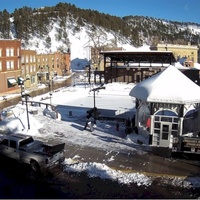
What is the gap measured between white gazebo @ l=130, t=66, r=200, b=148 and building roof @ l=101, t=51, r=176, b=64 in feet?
118

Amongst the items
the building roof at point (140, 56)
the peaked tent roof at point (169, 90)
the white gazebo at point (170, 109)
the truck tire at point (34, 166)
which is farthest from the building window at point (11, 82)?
the truck tire at point (34, 166)

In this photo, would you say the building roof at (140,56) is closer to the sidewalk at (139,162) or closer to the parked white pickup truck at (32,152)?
the sidewalk at (139,162)

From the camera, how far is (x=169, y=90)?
19625 mm

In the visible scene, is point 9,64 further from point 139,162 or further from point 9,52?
Result: point 139,162

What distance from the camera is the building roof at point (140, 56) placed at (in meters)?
56.0

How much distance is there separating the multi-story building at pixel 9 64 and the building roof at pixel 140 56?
53.3 ft

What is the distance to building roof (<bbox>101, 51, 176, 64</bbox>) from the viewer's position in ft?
184

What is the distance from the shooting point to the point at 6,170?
16.7 m

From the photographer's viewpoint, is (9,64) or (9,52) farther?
(9,64)

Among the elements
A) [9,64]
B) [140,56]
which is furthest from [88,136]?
[140,56]

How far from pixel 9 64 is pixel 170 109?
127 feet

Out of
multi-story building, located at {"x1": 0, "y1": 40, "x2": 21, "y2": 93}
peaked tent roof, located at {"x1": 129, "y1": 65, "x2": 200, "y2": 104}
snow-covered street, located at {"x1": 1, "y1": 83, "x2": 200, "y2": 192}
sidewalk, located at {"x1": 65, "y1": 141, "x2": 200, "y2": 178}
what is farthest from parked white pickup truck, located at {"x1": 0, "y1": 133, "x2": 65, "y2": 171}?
multi-story building, located at {"x1": 0, "y1": 40, "x2": 21, "y2": 93}

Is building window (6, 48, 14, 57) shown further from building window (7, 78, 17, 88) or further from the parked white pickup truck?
the parked white pickup truck

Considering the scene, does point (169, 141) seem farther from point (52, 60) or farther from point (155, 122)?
point (52, 60)
